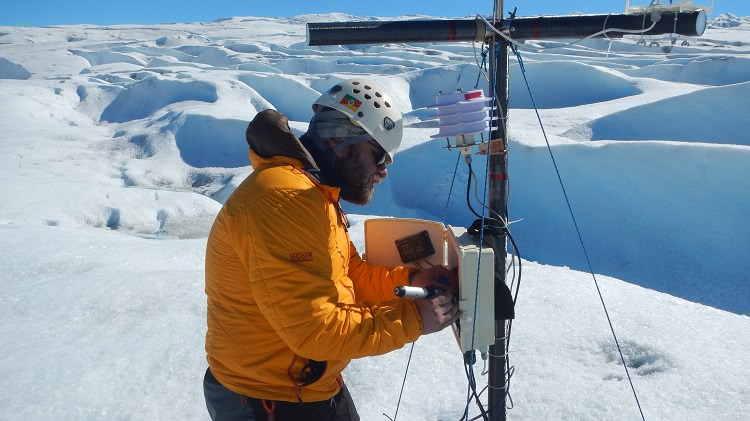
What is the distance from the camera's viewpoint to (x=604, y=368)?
8.17 ft

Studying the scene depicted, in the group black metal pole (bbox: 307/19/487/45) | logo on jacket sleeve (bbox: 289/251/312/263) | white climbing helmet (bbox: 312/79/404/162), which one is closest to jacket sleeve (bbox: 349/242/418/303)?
white climbing helmet (bbox: 312/79/404/162)

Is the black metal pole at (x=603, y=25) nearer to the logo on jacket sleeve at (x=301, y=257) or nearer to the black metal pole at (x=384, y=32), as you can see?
the black metal pole at (x=384, y=32)

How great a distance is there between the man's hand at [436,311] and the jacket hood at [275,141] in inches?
15.7

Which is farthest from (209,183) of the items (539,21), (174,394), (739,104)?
(739,104)

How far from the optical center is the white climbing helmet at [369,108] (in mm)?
1346

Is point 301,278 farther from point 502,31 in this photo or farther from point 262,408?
point 502,31

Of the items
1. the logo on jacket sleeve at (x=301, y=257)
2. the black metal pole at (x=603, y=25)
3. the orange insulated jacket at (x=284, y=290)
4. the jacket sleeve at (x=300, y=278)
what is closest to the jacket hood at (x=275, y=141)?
the orange insulated jacket at (x=284, y=290)

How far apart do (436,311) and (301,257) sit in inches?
14.4

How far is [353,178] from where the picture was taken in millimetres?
1359

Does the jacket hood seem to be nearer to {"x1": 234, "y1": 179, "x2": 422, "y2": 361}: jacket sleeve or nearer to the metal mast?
{"x1": 234, "y1": 179, "x2": 422, "y2": 361}: jacket sleeve

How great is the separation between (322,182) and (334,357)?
406mm

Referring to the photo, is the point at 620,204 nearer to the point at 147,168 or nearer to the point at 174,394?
the point at 174,394

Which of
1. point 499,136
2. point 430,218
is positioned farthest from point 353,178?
point 430,218

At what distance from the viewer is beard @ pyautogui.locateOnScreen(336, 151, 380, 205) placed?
1358mm
